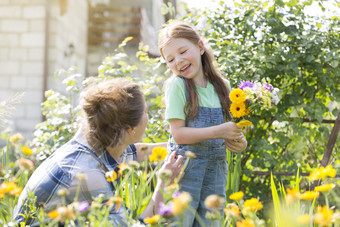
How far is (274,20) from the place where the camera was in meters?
2.42

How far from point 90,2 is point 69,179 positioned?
21.9 feet

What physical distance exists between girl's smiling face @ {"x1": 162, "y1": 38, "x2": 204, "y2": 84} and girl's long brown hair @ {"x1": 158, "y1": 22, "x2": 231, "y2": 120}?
0.9 inches

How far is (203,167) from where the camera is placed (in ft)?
Result: 5.56

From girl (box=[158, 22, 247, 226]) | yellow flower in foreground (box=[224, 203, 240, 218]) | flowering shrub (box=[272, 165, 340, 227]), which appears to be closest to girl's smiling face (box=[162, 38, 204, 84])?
girl (box=[158, 22, 247, 226])

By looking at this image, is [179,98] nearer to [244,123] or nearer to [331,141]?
[244,123]

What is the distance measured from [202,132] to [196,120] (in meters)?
0.10

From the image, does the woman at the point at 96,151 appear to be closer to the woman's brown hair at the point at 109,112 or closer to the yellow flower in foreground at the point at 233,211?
the woman's brown hair at the point at 109,112

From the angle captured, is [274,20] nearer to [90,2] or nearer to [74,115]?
[74,115]

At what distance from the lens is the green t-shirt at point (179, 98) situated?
5.47 feet

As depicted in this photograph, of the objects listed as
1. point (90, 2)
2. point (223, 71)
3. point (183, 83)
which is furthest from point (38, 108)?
point (183, 83)

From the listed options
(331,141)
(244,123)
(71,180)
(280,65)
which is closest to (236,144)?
(244,123)

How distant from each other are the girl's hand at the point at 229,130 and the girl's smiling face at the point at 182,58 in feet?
1.02

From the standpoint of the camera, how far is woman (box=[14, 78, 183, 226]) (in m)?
1.32

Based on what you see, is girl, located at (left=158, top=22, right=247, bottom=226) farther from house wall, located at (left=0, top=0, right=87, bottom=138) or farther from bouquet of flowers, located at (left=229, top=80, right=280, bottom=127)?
house wall, located at (left=0, top=0, right=87, bottom=138)
